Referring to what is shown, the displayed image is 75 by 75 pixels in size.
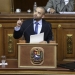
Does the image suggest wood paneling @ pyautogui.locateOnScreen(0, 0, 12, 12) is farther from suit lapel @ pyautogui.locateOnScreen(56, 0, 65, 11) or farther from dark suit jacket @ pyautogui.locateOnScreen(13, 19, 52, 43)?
dark suit jacket @ pyautogui.locateOnScreen(13, 19, 52, 43)

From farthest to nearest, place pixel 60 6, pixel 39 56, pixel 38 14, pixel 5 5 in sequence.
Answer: pixel 5 5 → pixel 60 6 → pixel 38 14 → pixel 39 56

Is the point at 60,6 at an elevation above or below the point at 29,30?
above

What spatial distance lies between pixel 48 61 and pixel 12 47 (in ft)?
5.31

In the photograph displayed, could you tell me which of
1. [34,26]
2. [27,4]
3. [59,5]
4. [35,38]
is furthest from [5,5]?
[35,38]

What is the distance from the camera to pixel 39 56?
3418 millimetres

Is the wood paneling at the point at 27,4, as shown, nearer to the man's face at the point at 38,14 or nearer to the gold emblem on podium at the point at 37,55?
the man's face at the point at 38,14

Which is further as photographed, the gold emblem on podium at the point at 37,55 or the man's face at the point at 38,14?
the man's face at the point at 38,14

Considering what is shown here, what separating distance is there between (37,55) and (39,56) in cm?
2

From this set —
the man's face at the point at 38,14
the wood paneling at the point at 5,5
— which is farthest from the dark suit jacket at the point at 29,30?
the wood paneling at the point at 5,5

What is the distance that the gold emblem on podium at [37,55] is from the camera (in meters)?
3.40

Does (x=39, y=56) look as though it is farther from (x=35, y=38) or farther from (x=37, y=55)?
(x=35, y=38)

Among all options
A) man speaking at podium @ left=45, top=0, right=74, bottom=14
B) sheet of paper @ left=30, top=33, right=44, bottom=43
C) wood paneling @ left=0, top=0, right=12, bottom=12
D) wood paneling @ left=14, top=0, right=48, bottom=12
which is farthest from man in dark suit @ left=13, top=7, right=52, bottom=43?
wood paneling @ left=14, top=0, right=48, bottom=12

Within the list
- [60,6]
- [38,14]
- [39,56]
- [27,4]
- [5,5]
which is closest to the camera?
[39,56]

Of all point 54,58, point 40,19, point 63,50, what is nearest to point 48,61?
point 54,58
